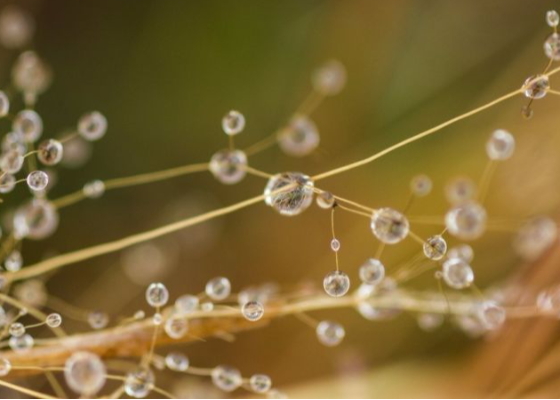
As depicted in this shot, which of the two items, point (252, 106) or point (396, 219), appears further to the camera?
point (252, 106)

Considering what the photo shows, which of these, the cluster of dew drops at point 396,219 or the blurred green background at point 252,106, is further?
the blurred green background at point 252,106

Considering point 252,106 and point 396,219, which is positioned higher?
point 252,106

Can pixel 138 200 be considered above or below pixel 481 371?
above

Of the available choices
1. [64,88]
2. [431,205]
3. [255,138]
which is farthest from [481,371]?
[64,88]

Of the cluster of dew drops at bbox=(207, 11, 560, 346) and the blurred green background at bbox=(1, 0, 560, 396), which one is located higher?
the blurred green background at bbox=(1, 0, 560, 396)

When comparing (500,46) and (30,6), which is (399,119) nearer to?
(500,46)

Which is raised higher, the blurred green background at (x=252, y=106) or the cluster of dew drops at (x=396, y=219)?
the blurred green background at (x=252, y=106)

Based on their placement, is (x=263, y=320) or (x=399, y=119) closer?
(x=263, y=320)

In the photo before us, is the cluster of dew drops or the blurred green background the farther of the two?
the blurred green background
